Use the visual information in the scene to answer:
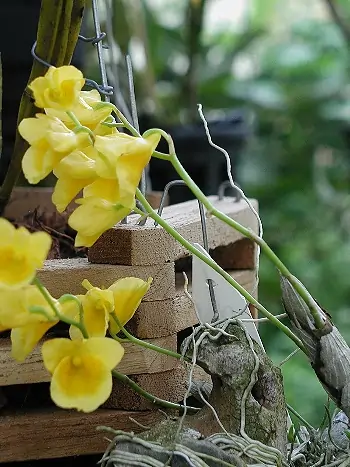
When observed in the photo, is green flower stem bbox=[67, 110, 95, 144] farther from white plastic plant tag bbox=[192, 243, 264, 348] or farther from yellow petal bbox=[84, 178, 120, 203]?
white plastic plant tag bbox=[192, 243, 264, 348]

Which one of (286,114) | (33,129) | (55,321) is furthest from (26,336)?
(286,114)

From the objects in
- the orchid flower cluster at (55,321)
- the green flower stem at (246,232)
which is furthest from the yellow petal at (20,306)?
the green flower stem at (246,232)

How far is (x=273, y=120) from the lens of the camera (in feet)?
6.70

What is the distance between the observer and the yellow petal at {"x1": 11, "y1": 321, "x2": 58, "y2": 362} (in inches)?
17.9

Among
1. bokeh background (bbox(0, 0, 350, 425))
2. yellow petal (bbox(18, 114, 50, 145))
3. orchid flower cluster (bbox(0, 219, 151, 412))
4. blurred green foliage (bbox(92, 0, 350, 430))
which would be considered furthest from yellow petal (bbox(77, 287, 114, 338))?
blurred green foliage (bbox(92, 0, 350, 430))

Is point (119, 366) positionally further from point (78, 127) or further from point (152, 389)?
point (78, 127)

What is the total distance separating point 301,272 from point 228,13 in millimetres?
A: 1183

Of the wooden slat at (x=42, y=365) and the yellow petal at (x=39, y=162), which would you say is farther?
the wooden slat at (x=42, y=365)

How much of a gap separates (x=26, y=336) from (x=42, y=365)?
111 mm

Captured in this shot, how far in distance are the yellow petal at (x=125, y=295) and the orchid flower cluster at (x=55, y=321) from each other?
0.06ft

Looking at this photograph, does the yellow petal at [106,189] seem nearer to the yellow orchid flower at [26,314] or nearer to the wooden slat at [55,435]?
the yellow orchid flower at [26,314]

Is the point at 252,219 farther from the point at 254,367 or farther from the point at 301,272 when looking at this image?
the point at 301,272

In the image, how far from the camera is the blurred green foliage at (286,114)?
5.56 feet

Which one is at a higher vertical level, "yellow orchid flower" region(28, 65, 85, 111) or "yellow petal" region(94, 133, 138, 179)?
"yellow orchid flower" region(28, 65, 85, 111)
